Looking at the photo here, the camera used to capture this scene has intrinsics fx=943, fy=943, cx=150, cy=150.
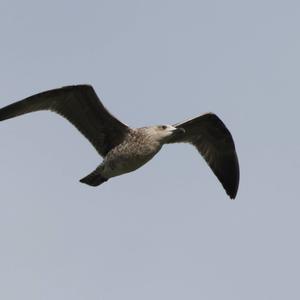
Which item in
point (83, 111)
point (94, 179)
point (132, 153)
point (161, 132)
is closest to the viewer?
point (132, 153)

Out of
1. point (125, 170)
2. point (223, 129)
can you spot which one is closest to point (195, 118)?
point (223, 129)

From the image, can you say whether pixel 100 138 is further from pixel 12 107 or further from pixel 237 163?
pixel 237 163

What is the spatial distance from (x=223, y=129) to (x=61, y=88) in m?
3.79

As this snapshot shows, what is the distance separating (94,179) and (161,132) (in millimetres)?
1568

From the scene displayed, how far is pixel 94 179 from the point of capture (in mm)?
17000

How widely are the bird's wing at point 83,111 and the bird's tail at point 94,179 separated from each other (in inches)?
18.2

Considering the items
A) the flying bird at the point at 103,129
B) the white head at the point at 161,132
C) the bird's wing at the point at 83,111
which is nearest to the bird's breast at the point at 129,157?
the flying bird at the point at 103,129

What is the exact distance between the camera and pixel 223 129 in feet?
60.8

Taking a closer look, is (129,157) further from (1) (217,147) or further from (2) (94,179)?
(1) (217,147)

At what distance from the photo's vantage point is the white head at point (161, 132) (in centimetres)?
1642

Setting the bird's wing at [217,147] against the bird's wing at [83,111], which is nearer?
the bird's wing at [83,111]

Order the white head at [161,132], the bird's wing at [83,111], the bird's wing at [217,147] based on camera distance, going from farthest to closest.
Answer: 1. the bird's wing at [217,147]
2. the white head at [161,132]
3. the bird's wing at [83,111]

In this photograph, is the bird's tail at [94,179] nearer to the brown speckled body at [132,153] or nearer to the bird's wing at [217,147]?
the brown speckled body at [132,153]

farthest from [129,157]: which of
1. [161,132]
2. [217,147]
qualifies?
[217,147]
